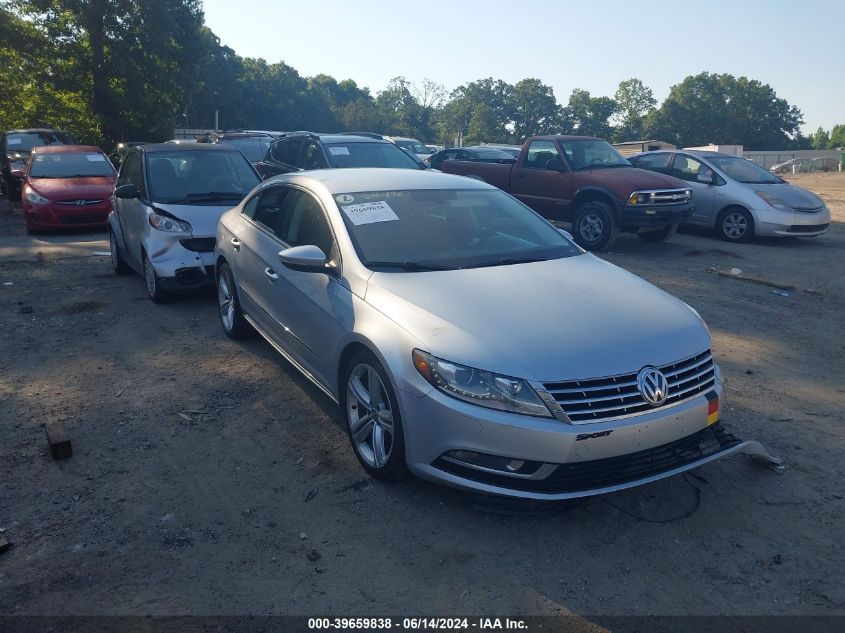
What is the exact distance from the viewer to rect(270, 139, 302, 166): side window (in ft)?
40.5

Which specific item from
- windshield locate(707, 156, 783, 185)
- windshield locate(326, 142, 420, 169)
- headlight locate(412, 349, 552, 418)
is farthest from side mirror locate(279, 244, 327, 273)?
windshield locate(707, 156, 783, 185)

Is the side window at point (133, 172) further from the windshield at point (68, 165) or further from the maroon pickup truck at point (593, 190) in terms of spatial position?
the windshield at point (68, 165)

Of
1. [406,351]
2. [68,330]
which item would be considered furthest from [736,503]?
[68,330]

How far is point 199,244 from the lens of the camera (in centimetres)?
803

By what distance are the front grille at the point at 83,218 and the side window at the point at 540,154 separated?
7879 millimetres

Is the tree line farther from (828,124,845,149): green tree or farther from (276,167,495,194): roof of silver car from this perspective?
(276,167,495,194): roof of silver car

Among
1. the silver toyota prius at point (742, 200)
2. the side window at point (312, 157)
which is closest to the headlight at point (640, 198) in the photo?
the silver toyota prius at point (742, 200)

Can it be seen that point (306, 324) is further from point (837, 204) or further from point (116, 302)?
point (837, 204)

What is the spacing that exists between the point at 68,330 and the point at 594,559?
5.89 meters

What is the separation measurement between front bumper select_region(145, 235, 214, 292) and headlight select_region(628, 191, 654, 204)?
22.1 ft

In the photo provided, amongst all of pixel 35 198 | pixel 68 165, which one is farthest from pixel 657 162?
pixel 35 198

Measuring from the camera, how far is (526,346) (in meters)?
3.65

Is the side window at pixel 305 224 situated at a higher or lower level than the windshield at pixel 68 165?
higher

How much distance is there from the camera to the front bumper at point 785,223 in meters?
12.7
